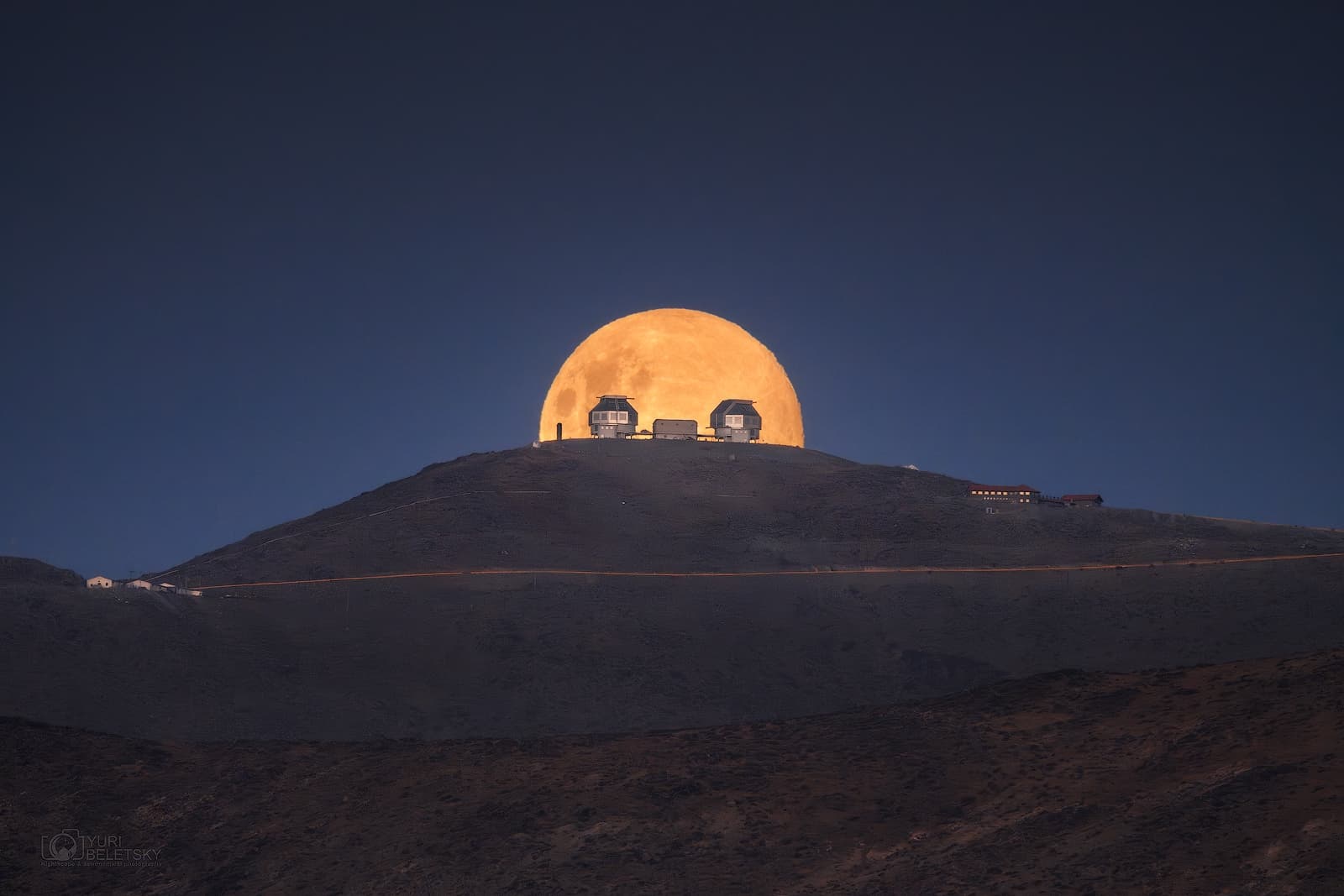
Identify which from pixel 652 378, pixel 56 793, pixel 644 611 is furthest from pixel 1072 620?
pixel 652 378

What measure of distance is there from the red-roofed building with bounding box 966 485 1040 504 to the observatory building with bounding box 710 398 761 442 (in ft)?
54.1

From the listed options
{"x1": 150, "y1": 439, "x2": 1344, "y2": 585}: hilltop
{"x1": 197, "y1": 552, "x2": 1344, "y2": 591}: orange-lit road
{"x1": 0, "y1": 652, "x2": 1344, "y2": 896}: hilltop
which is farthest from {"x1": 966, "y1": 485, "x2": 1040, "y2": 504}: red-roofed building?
{"x1": 0, "y1": 652, "x2": 1344, "y2": 896}: hilltop

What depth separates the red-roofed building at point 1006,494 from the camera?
61562 mm

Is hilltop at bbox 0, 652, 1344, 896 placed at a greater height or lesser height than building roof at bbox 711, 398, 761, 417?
lesser

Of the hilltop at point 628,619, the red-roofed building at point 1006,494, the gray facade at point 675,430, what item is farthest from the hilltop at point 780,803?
the gray facade at point 675,430

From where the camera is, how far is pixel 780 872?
75.7ft

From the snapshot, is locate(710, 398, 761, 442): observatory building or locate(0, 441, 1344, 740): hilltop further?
locate(710, 398, 761, 442): observatory building

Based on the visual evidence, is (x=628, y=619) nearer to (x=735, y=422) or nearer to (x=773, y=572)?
(x=773, y=572)

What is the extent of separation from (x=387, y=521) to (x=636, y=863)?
35.8 metres

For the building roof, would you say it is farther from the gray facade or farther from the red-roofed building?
the red-roofed building

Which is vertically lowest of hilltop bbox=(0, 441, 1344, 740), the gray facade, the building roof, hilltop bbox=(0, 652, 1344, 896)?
hilltop bbox=(0, 652, 1344, 896)

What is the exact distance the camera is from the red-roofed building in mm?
61562

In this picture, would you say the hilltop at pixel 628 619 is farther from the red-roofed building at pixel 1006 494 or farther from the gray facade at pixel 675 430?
the gray facade at pixel 675 430

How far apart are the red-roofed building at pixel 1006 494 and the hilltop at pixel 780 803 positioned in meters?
31.5
